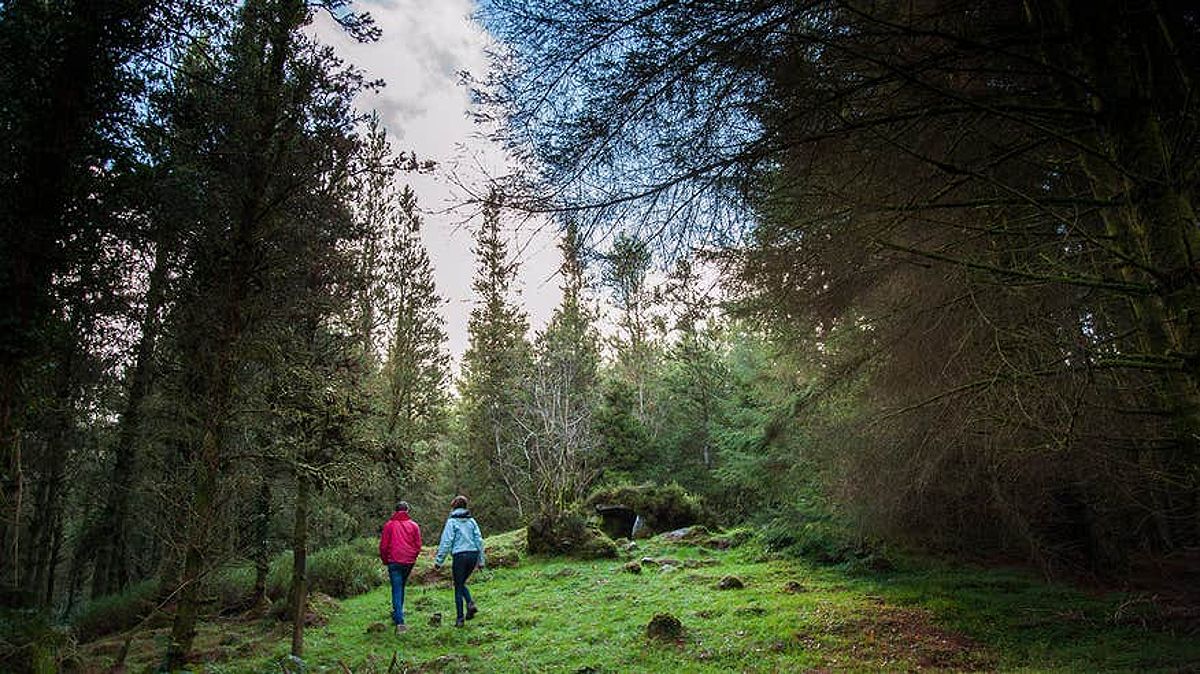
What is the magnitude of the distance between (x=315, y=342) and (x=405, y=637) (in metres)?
4.75

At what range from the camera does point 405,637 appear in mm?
7406

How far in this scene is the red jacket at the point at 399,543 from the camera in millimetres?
7977

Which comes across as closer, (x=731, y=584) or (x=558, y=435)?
(x=731, y=584)

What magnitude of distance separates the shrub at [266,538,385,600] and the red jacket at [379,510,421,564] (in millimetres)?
3643

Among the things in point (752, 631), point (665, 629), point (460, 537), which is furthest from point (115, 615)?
point (752, 631)

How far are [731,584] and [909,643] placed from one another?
3.43 m

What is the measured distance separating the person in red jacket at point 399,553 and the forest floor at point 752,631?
1.31 feet

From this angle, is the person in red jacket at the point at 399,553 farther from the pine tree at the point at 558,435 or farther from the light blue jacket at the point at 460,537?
the pine tree at the point at 558,435


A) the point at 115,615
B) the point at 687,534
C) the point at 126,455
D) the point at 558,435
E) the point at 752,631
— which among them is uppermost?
the point at 558,435

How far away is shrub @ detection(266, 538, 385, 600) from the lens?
10609 millimetres

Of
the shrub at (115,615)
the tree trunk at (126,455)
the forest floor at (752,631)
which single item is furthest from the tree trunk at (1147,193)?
the shrub at (115,615)

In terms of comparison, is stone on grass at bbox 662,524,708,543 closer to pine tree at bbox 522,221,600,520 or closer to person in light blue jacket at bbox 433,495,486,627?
pine tree at bbox 522,221,600,520

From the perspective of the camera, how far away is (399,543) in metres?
8.04

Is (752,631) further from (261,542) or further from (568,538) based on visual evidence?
(261,542)
